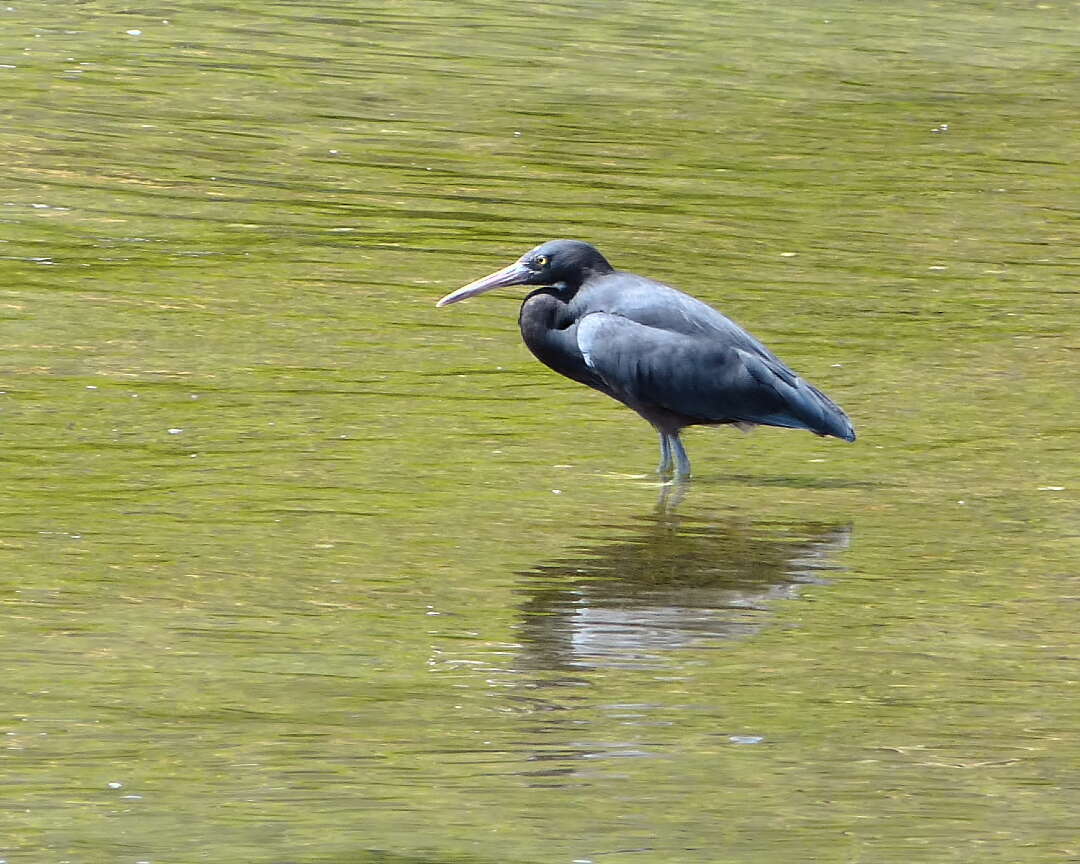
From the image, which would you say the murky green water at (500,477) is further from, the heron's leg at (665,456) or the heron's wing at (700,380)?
the heron's wing at (700,380)

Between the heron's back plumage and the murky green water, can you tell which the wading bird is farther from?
the murky green water

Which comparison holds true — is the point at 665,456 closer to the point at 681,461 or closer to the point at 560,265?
the point at 681,461

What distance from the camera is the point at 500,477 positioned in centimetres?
734

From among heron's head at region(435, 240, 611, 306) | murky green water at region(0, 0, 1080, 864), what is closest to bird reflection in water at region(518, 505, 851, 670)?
murky green water at region(0, 0, 1080, 864)

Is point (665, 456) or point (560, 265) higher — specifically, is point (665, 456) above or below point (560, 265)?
below

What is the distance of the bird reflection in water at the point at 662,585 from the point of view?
5859 mm

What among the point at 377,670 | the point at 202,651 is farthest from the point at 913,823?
the point at 202,651

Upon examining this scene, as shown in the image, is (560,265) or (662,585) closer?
(662,585)

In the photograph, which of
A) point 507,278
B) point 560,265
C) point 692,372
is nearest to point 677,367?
point 692,372

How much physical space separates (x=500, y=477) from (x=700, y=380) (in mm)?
729

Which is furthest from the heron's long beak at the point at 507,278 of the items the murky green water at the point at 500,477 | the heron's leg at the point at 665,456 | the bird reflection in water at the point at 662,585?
the bird reflection in water at the point at 662,585

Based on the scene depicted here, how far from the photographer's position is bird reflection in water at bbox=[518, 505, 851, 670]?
586 cm

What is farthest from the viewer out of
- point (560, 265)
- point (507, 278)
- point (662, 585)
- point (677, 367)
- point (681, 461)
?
point (507, 278)

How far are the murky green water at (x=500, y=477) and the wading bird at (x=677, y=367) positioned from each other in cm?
24
